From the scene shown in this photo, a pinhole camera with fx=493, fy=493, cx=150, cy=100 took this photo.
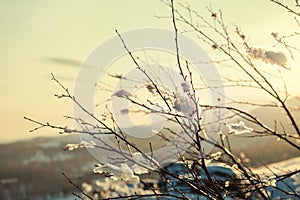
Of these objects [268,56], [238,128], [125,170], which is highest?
[268,56]

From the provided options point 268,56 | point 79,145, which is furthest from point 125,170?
point 268,56

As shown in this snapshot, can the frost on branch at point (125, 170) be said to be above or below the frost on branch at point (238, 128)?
below

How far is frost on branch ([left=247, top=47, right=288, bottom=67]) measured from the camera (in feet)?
12.8

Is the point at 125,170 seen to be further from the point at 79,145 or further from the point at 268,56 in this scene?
the point at 268,56

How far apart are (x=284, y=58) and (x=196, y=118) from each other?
3.09 ft

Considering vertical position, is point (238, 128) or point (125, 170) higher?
point (238, 128)

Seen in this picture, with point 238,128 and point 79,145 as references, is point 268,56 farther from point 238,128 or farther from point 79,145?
point 79,145

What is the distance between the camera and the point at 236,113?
3.69m

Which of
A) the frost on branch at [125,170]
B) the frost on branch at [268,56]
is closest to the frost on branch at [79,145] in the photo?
the frost on branch at [125,170]

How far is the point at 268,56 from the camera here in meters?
3.97

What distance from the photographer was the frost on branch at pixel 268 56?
12.8ft

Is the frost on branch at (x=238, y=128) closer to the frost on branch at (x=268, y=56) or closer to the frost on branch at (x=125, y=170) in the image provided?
the frost on branch at (x=268, y=56)

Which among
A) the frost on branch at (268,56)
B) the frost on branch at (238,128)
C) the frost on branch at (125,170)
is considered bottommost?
the frost on branch at (125,170)

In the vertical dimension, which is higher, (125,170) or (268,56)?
(268,56)
